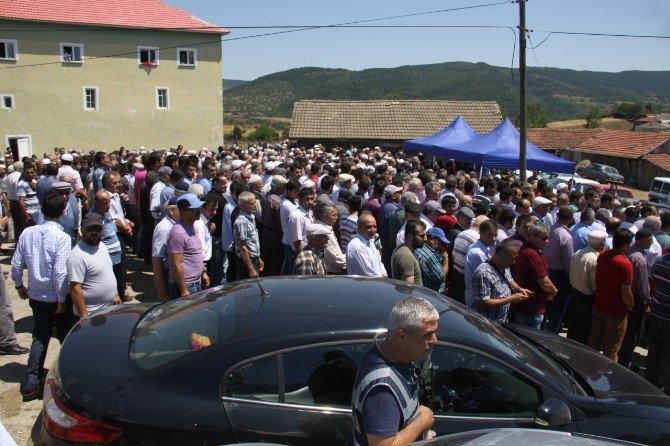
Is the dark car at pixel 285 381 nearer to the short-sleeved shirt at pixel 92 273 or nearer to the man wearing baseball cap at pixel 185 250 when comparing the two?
the short-sleeved shirt at pixel 92 273

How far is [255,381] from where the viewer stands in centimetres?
312

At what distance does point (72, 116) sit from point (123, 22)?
7.27m

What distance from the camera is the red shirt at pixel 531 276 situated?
19.3 ft

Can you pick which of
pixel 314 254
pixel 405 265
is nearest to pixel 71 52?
pixel 314 254

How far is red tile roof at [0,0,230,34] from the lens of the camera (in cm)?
3756

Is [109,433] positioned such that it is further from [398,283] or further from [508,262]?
[508,262]

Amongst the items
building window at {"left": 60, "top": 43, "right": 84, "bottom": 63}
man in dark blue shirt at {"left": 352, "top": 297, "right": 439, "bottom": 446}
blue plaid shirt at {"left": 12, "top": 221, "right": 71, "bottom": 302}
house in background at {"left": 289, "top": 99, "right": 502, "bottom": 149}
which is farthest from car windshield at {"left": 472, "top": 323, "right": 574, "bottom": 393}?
building window at {"left": 60, "top": 43, "right": 84, "bottom": 63}

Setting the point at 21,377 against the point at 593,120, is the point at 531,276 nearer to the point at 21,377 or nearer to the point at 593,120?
the point at 21,377

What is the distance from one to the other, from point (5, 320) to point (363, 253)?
370 centimetres

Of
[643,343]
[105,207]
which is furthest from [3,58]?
[643,343]

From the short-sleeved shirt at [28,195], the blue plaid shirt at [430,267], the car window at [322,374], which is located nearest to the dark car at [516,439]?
the car window at [322,374]

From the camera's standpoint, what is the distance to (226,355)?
317 centimetres

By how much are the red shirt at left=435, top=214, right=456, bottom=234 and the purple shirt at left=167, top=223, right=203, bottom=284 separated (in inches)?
128

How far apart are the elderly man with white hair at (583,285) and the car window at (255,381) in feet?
15.3
